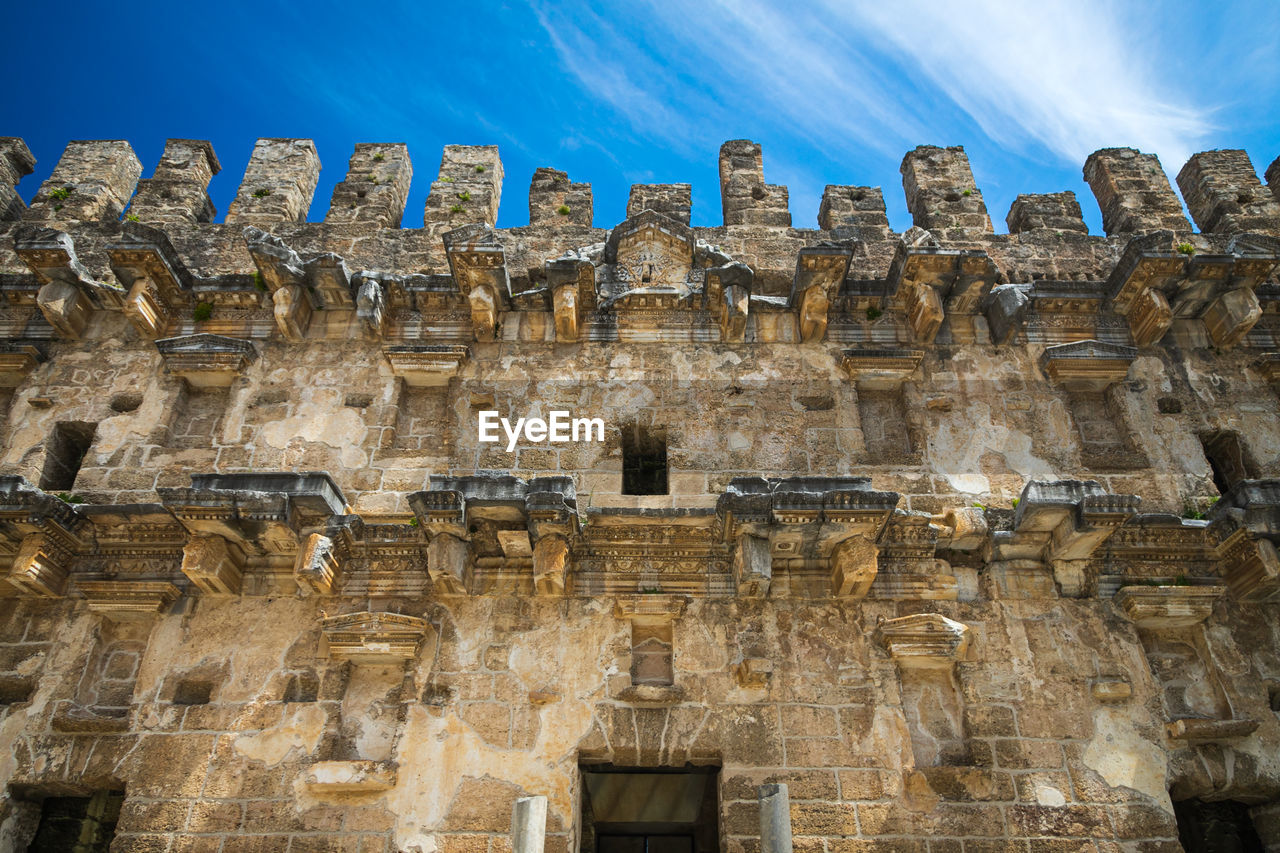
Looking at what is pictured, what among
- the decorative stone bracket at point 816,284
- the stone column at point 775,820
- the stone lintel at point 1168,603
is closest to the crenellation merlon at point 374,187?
the decorative stone bracket at point 816,284

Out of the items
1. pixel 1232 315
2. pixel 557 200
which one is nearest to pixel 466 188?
pixel 557 200

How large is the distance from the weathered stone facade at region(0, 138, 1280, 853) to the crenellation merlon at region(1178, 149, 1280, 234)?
610mm

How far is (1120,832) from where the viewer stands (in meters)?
6.02

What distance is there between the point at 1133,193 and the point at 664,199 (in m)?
5.18

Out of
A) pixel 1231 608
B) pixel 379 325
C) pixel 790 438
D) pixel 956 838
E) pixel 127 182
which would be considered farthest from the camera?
pixel 127 182

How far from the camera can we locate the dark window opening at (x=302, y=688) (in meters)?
6.55

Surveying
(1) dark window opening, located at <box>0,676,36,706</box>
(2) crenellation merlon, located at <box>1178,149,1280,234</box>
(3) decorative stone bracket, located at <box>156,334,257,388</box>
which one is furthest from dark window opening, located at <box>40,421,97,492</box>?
(2) crenellation merlon, located at <box>1178,149,1280,234</box>

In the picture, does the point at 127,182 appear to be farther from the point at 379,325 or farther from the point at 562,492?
the point at 562,492

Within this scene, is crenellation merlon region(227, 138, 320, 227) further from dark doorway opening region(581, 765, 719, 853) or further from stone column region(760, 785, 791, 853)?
stone column region(760, 785, 791, 853)

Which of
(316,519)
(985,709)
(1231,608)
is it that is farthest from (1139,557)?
(316,519)

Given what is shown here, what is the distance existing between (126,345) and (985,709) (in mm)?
8169

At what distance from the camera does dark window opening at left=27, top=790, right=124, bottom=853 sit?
6.45 meters

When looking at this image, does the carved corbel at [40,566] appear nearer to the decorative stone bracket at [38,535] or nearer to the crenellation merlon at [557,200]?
the decorative stone bracket at [38,535]

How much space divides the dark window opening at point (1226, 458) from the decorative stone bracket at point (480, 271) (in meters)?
6.51
